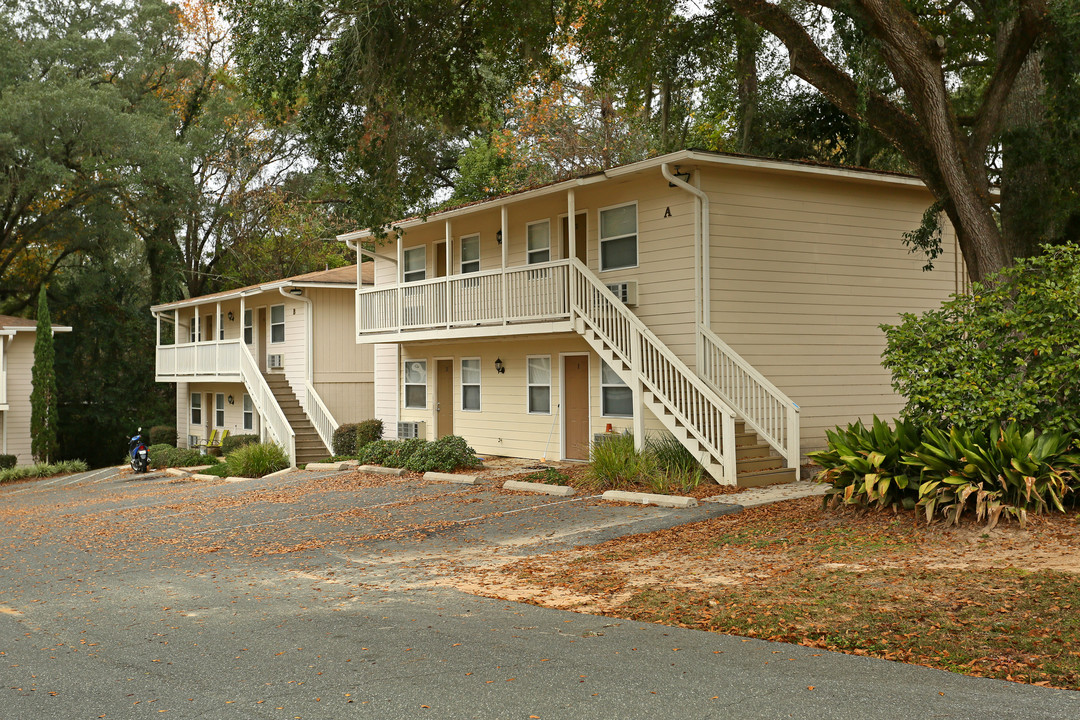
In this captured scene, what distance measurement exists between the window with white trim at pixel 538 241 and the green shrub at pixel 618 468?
5619 millimetres

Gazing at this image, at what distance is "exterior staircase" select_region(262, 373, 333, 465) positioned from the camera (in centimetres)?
2528

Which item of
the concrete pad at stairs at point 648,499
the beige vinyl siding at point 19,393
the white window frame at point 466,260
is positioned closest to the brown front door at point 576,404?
the white window frame at point 466,260

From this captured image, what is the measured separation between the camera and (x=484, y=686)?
5.55m

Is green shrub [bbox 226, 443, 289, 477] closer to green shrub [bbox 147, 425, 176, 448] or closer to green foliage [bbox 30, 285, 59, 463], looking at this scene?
green foliage [bbox 30, 285, 59, 463]

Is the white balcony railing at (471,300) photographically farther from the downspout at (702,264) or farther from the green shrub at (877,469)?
the green shrub at (877,469)

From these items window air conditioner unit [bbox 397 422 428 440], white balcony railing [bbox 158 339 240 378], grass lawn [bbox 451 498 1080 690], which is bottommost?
grass lawn [bbox 451 498 1080 690]

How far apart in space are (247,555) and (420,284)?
10.0 meters

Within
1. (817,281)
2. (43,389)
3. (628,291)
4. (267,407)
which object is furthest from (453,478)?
(43,389)

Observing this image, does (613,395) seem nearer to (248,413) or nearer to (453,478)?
(453,478)

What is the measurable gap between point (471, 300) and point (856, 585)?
12199mm

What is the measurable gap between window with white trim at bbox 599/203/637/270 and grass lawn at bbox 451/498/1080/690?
742 centimetres

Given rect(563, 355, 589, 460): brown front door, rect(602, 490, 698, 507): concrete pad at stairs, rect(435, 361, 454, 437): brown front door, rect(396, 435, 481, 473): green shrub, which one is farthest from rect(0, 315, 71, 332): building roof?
rect(602, 490, 698, 507): concrete pad at stairs

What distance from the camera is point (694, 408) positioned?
14.4 metres

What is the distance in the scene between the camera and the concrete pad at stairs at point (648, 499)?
497 inches
